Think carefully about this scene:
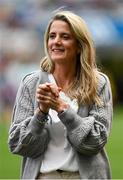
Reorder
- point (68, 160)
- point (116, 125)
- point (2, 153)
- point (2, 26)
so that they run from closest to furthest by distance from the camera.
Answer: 1. point (68, 160)
2. point (2, 153)
3. point (116, 125)
4. point (2, 26)

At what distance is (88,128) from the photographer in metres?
4.93

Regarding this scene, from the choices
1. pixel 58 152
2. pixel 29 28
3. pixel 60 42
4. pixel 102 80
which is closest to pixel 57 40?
pixel 60 42

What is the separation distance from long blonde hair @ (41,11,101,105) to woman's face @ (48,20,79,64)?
0.03m

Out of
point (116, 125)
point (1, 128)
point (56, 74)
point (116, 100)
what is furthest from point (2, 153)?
point (116, 100)

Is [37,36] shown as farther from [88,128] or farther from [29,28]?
[88,128]

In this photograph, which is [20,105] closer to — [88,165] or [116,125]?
[88,165]

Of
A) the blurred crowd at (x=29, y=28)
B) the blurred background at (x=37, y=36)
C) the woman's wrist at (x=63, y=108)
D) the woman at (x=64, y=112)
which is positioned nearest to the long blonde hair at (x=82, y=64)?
the woman at (x=64, y=112)

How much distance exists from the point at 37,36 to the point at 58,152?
18.2 metres

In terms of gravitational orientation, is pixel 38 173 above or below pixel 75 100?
below

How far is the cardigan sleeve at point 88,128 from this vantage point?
193 inches

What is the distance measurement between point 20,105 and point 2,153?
8334 millimetres

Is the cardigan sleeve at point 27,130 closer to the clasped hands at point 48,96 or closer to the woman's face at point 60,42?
the clasped hands at point 48,96

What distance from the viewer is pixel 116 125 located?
17109 mm

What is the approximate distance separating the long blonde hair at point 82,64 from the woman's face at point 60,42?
3 centimetres
